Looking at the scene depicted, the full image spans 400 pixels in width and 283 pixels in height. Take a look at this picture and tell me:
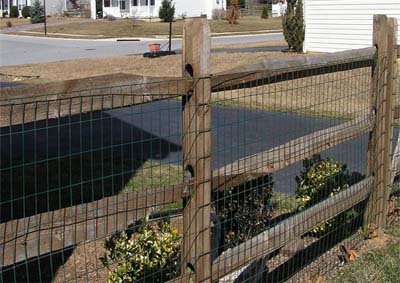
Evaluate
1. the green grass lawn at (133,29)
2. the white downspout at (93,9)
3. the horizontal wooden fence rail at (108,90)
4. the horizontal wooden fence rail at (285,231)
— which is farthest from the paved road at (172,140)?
the white downspout at (93,9)

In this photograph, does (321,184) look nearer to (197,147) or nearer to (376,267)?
(376,267)

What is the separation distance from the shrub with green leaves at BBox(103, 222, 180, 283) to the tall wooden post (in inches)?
16.6

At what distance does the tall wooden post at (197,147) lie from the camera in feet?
11.8

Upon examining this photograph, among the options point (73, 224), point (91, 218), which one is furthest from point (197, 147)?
point (73, 224)

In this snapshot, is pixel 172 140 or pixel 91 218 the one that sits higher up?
pixel 91 218

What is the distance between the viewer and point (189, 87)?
360 cm

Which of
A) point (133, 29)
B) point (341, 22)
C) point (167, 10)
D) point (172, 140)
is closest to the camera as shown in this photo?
point (172, 140)

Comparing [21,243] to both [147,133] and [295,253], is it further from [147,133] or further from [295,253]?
[147,133]

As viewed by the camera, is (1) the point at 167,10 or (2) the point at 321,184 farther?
(1) the point at 167,10

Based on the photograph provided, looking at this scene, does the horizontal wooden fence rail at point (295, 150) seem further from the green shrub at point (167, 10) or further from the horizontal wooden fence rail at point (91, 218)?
the green shrub at point (167, 10)

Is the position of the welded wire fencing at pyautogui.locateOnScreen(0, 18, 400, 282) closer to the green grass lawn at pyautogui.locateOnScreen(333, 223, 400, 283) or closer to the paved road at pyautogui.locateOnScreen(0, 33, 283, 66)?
the green grass lawn at pyautogui.locateOnScreen(333, 223, 400, 283)

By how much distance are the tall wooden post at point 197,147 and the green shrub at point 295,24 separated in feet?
68.8

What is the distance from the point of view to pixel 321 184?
6.07 metres

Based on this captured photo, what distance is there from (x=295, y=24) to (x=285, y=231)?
20497 millimetres
